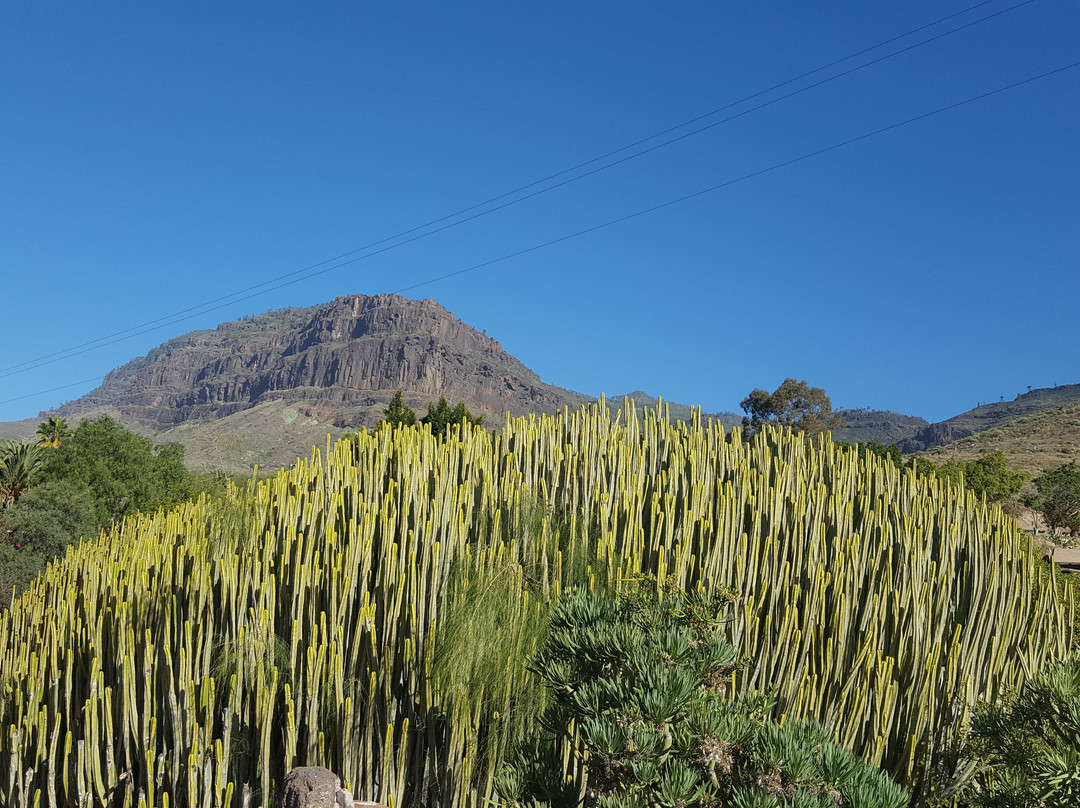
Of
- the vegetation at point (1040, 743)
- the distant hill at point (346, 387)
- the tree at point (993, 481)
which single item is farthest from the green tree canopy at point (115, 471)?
the distant hill at point (346, 387)

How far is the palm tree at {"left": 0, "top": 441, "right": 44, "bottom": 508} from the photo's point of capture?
22156 millimetres

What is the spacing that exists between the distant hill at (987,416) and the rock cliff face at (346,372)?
4707cm

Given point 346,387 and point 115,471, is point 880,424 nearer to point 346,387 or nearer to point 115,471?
point 346,387

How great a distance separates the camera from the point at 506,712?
341 centimetres

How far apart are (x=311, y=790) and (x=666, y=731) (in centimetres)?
153

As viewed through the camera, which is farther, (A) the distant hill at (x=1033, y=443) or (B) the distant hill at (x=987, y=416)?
(B) the distant hill at (x=987, y=416)

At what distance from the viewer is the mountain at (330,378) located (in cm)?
11344

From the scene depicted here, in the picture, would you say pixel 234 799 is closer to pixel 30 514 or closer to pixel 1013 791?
pixel 1013 791

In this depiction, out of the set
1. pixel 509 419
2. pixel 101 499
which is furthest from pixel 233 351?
pixel 509 419

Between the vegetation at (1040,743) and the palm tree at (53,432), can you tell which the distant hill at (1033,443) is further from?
the vegetation at (1040,743)

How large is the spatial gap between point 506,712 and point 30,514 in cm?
1771

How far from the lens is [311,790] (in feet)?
9.61

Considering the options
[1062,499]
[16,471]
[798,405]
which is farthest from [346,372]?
[1062,499]

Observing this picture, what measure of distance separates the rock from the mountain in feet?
295
